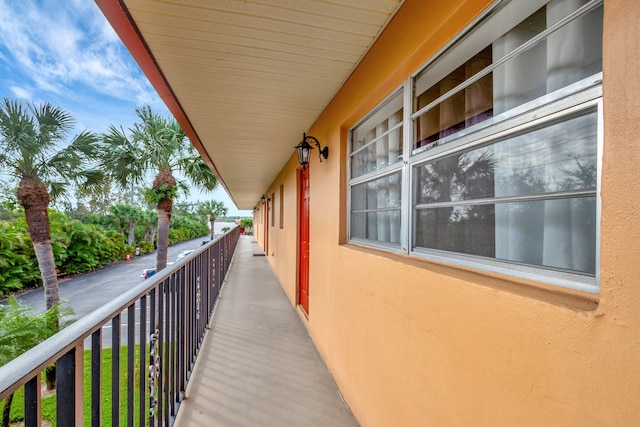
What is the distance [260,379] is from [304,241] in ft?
6.77

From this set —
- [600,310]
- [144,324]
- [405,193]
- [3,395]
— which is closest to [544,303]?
[600,310]

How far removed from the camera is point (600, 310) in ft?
2.14

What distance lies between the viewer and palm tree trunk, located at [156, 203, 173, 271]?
6.76 metres

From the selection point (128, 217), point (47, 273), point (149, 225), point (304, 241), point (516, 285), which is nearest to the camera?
point (516, 285)

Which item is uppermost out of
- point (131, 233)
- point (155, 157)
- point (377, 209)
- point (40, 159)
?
point (155, 157)

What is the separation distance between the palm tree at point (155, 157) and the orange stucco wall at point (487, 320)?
590 centimetres

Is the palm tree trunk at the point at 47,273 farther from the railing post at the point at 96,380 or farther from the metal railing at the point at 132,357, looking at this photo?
the railing post at the point at 96,380

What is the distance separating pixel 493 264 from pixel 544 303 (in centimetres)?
28

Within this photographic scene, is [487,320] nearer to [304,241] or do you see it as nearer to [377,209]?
[377,209]

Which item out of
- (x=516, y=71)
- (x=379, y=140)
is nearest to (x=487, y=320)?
(x=516, y=71)

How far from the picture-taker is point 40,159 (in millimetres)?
5234

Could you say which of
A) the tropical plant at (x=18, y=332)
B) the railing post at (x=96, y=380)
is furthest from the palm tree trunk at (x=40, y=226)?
the railing post at (x=96, y=380)

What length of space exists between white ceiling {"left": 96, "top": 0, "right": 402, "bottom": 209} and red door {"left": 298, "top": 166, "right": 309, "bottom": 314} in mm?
1254

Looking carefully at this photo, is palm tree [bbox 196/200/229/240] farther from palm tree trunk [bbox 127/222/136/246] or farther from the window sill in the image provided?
the window sill
